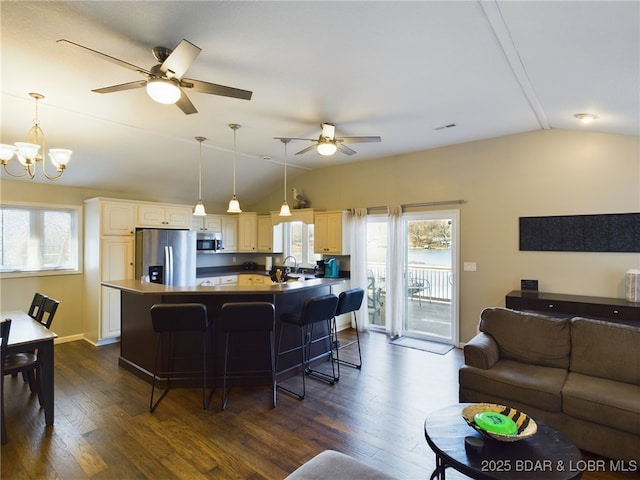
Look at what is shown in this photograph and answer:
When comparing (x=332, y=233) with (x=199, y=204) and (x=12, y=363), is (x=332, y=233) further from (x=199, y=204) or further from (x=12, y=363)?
(x=12, y=363)

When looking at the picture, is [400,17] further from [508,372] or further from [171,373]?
[171,373]

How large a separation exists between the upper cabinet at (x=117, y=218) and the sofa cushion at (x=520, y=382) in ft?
16.5

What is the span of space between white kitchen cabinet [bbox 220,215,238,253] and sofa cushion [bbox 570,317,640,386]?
19.3ft

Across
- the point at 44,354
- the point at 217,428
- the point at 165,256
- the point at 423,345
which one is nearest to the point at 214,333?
the point at 217,428

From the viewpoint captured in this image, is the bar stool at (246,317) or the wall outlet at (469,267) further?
the wall outlet at (469,267)

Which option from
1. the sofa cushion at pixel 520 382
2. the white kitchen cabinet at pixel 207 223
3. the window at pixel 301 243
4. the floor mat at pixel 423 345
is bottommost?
the floor mat at pixel 423 345

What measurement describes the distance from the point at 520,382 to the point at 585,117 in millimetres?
2741

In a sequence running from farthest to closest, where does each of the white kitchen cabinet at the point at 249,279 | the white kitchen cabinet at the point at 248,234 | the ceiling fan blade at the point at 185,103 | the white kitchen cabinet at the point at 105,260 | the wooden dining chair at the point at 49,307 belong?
the white kitchen cabinet at the point at 248,234 → the white kitchen cabinet at the point at 249,279 → the white kitchen cabinet at the point at 105,260 → the wooden dining chair at the point at 49,307 → the ceiling fan blade at the point at 185,103

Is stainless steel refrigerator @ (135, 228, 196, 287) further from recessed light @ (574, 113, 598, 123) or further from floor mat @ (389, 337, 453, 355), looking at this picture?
recessed light @ (574, 113, 598, 123)

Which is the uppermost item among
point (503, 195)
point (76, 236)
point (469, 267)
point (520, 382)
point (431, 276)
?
point (503, 195)

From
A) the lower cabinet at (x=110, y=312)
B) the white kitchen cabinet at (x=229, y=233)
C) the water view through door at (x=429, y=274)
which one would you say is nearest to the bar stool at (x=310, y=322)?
the water view through door at (x=429, y=274)

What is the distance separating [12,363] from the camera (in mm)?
2975

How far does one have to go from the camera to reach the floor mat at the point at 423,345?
480 cm

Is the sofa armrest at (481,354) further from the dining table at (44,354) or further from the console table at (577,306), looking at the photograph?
the dining table at (44,354)
